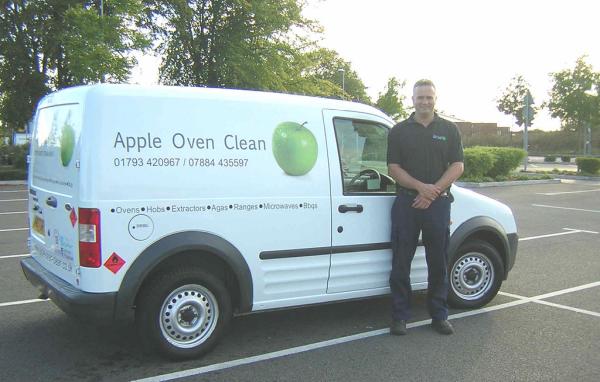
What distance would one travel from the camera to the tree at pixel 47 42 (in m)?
17.8

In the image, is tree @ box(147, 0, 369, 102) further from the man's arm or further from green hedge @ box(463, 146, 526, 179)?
the man's arm

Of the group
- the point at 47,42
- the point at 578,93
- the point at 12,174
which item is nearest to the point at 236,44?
the point at 47,42

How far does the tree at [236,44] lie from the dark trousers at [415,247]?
68.4 ft

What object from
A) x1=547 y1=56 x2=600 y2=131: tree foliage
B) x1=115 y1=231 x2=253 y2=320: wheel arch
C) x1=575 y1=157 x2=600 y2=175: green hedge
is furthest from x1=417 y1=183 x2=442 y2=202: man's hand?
x1=547 y1=56 x2=600 y2=131: tree foliage

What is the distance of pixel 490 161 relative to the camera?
67.7 feet

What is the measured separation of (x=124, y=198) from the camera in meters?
3.58

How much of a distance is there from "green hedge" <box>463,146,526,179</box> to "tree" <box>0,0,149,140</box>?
42.8 feet

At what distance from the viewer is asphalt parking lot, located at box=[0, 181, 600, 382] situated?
12.3 ft

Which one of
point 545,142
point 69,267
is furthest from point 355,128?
point 545,142

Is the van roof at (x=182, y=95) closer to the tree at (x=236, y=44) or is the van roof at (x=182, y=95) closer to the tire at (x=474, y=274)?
the tire at (x=474, y=274)

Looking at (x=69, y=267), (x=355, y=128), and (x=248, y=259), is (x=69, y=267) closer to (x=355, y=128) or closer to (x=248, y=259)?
(x=248, y=259)

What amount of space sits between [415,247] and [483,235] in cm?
105

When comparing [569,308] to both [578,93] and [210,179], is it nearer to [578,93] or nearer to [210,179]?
[210,179]

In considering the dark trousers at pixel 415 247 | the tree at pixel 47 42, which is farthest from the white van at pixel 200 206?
the tree at pixel 47 42
